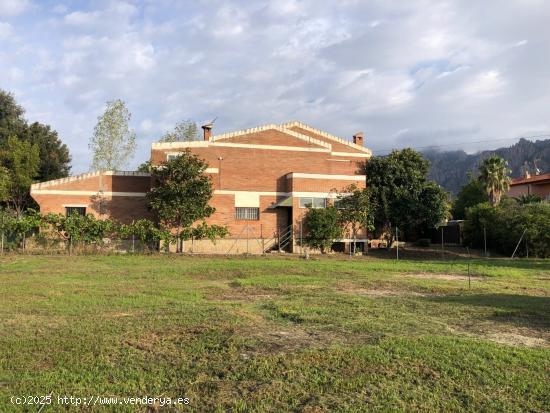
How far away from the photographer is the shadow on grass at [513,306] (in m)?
9.86

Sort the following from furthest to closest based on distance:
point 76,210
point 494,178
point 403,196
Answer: point 494,178 < point 403,196 < point 76,210

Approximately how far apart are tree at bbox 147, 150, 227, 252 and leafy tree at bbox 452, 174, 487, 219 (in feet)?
115

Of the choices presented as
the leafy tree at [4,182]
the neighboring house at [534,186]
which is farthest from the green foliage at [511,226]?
the leafy tree at [4,182]

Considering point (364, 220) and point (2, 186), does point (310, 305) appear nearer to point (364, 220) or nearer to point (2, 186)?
point (364, 220)

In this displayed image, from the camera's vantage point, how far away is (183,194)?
31094 millimetres

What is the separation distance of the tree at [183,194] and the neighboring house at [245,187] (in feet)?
4.71

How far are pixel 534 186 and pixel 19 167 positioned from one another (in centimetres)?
6138

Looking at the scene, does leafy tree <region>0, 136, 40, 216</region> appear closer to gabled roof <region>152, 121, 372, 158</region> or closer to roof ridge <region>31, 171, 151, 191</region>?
roof ridge <region>31, 171, 151, 191</region>

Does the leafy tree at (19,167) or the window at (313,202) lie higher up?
the leafy tree at (19,167)

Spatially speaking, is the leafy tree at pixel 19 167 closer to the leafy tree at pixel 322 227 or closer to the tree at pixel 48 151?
the tree at pixel 48 151

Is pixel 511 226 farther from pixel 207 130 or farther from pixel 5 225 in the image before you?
pixel 5 225

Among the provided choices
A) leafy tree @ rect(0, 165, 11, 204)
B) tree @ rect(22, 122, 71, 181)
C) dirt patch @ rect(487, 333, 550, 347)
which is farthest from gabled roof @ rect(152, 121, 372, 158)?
dirt patch @ rect(487, 333, 550, 347)

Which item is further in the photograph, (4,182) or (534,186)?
(534,186)

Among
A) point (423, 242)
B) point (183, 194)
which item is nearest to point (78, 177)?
point (183, 194)
